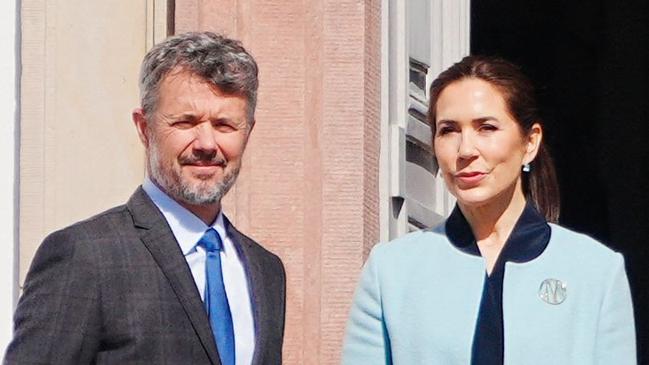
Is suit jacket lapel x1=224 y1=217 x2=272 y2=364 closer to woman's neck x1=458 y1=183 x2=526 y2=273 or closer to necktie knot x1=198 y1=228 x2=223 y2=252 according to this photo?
necktie knot x1=198 y1=228 x2=223 y2=252

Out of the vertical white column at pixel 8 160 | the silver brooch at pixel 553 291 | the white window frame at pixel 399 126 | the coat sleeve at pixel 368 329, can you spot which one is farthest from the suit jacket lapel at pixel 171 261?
the white window frame at pixel 399 126

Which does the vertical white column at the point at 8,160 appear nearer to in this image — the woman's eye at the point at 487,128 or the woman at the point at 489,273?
the woman at the point at 489,273

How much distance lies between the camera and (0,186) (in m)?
7.30

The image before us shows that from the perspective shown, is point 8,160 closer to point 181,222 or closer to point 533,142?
point 181,222

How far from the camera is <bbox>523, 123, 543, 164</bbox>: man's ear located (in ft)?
18.5

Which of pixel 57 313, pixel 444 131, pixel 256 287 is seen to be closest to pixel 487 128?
pixel 444 131

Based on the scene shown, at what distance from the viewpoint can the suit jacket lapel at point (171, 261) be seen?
5.23 metres

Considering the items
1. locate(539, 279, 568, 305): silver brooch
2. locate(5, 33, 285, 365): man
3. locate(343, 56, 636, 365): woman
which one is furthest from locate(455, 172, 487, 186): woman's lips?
locate(5, 33, 285, 365): man

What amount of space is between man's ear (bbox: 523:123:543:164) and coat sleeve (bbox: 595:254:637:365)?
0.37 meters

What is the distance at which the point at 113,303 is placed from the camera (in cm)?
521

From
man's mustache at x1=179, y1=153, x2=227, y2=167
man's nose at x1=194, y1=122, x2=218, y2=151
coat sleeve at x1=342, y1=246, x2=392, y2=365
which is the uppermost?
man's nose at x1=194, y1=122, x2=218, y2=151

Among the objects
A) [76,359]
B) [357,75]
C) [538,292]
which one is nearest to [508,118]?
[538,292]

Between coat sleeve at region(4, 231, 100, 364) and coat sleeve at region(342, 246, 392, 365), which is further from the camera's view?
coat sleeve at region(342, 246, 392, 365)

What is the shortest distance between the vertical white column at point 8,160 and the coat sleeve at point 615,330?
2.42m
